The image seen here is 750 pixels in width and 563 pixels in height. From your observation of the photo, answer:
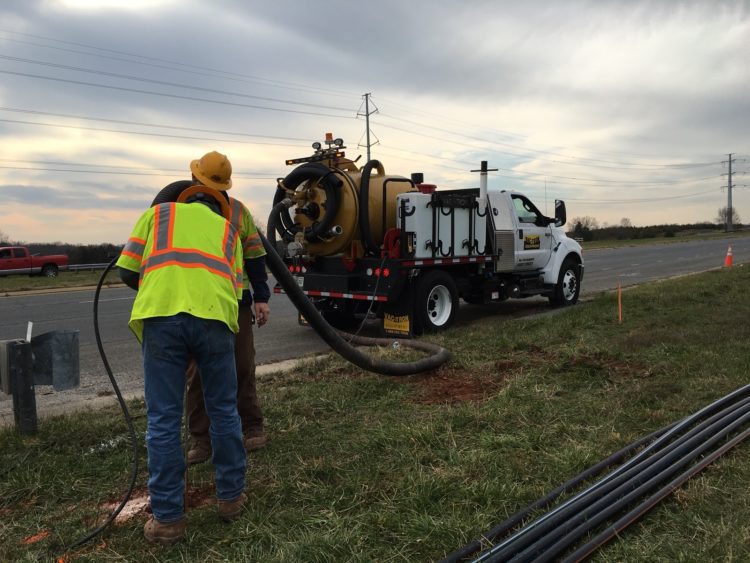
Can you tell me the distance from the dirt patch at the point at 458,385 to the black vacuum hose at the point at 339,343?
13cm

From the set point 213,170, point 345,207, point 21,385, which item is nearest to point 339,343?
point 213,170

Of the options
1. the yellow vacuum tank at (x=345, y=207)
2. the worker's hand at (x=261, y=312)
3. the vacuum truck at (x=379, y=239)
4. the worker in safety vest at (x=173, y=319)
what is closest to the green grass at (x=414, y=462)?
the worker in safety vest at (x=173, y=319)

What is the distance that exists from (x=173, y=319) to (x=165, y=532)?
1.03m

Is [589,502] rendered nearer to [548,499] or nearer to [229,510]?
[548,499]

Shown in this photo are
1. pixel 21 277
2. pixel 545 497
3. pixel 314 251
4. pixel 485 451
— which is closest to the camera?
pixel 545 497

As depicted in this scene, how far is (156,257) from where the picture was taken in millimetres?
2934

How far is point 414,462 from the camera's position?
3742 mm

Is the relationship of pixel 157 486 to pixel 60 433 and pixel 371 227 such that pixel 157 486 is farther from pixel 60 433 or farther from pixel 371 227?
pixel 371 227

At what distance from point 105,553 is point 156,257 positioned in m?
1.41

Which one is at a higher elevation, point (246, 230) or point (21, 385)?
point (246, 230)

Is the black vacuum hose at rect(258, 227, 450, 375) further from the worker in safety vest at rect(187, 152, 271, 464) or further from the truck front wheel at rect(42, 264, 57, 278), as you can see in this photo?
the truck front wheel at rect(42, 264, 57, 278)

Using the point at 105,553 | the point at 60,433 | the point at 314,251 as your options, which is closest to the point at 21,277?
the point at 314,251

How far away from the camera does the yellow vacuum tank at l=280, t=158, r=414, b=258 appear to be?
27.9ft

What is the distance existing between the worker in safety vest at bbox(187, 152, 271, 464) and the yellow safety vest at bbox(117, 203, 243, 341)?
54 cm
